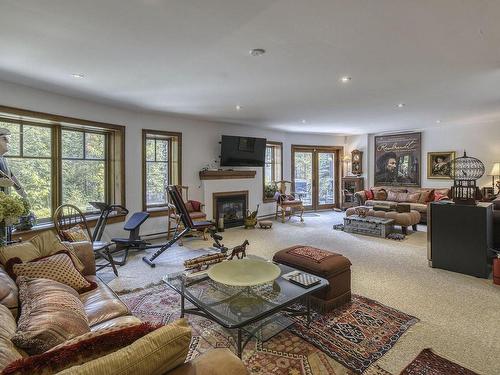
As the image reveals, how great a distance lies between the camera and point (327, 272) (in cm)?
257

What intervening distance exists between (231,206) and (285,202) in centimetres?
145

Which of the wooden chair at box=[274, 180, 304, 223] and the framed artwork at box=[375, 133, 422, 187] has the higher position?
the framed artwork at box=[375, 133, 422, 187]

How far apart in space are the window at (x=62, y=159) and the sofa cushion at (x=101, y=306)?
286 centimetres

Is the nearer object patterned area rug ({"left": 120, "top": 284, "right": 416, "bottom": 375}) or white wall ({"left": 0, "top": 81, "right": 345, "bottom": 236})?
patterned area rug ({"left": 120, "top": 284, "right": 416, "bottom": 375})

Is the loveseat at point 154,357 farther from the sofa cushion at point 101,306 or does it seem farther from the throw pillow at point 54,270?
the throw pillow at point 54,270

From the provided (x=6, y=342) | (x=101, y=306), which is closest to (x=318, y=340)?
(x=101, y=306)

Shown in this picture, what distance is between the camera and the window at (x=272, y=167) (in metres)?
7.86

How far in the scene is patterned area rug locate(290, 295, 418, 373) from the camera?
2045 mm

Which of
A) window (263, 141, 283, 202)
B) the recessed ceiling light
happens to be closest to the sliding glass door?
window (263, 141, 283, 202)

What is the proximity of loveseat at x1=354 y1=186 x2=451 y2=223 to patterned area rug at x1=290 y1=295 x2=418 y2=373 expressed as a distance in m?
4.12

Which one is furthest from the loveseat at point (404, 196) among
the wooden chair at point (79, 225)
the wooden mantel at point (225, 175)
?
the wooden chair at point (79, 225)

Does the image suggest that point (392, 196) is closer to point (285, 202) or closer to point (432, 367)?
point (285, 202)

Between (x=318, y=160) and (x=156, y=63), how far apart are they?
22.5 feet

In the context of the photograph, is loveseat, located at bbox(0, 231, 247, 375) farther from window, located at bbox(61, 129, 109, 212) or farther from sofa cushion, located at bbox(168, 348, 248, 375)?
window, located at bbox(61, 129, 109, 212)
